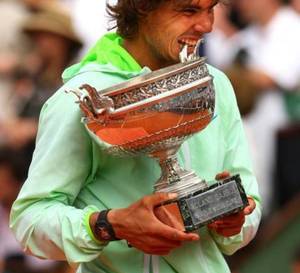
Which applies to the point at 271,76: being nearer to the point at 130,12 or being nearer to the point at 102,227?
the point at 130,12

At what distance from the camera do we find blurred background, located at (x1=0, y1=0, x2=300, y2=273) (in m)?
7.04

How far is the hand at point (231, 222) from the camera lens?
337 centimetres

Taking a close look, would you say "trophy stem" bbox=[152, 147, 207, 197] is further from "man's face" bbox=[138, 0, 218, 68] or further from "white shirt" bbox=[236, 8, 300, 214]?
"white shirt" bbox=[236, 8, 300, 214]

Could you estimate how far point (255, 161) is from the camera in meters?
7.06

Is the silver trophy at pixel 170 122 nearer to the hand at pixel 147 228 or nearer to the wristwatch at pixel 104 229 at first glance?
the hand at pixel 147 228

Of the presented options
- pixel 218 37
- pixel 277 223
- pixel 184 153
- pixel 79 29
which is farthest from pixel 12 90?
pixel 184 153

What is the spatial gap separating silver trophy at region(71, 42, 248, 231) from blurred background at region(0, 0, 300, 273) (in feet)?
10.3

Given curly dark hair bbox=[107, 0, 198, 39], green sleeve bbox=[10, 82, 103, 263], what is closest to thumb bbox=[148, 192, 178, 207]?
green sleeve bbox=[10, 82, 103, 263]

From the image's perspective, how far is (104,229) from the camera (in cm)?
329

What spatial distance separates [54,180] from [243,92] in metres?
3.63

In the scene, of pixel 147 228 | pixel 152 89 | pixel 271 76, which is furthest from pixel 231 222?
pixel 271 76

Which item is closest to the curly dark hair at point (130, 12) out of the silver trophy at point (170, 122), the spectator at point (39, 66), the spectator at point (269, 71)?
the silver trophy at point (170, 122)

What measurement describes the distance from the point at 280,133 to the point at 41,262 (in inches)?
56.1

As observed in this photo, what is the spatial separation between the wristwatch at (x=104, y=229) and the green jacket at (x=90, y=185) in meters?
0.04
